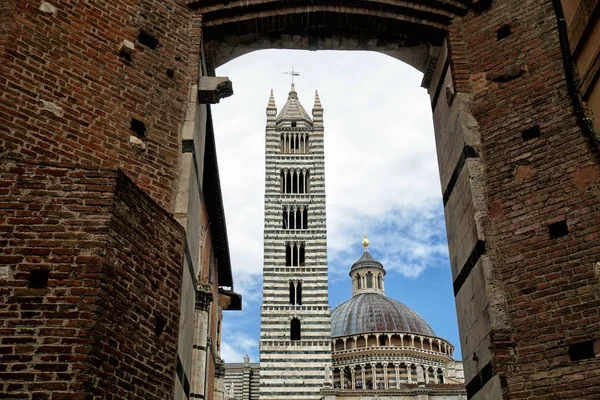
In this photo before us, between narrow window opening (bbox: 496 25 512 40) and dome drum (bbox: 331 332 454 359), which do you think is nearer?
narrow window opening (bbox: 496 25 512 40)

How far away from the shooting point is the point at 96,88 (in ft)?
23.8

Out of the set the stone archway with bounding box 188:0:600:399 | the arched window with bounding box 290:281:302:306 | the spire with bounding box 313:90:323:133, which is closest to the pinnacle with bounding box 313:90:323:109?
the spire with bounding box 313:90:323:133

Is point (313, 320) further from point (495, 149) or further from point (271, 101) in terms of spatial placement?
point (495, 149)

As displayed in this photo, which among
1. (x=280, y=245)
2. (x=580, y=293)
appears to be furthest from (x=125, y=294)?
(x=280, y=245)

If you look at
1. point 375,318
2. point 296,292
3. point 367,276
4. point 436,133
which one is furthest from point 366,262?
point 436,133

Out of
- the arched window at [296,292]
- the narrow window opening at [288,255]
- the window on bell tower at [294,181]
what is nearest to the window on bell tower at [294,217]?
the window on bell tower at [294,181]

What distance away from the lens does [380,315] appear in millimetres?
62281

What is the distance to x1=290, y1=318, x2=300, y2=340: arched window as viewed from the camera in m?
48.2

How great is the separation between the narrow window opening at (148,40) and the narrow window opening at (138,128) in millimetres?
1087

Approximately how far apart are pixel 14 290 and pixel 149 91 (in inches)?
122

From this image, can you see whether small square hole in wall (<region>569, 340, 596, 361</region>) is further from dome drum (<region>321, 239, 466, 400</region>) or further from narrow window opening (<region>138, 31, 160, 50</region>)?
dome drum (<region>321, 239, 466, 400</region>)

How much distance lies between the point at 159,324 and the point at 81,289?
106 centimetres

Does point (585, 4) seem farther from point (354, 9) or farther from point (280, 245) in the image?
point (280, 245)

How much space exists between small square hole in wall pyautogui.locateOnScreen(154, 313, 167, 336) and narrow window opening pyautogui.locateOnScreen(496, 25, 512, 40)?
5113 mm
